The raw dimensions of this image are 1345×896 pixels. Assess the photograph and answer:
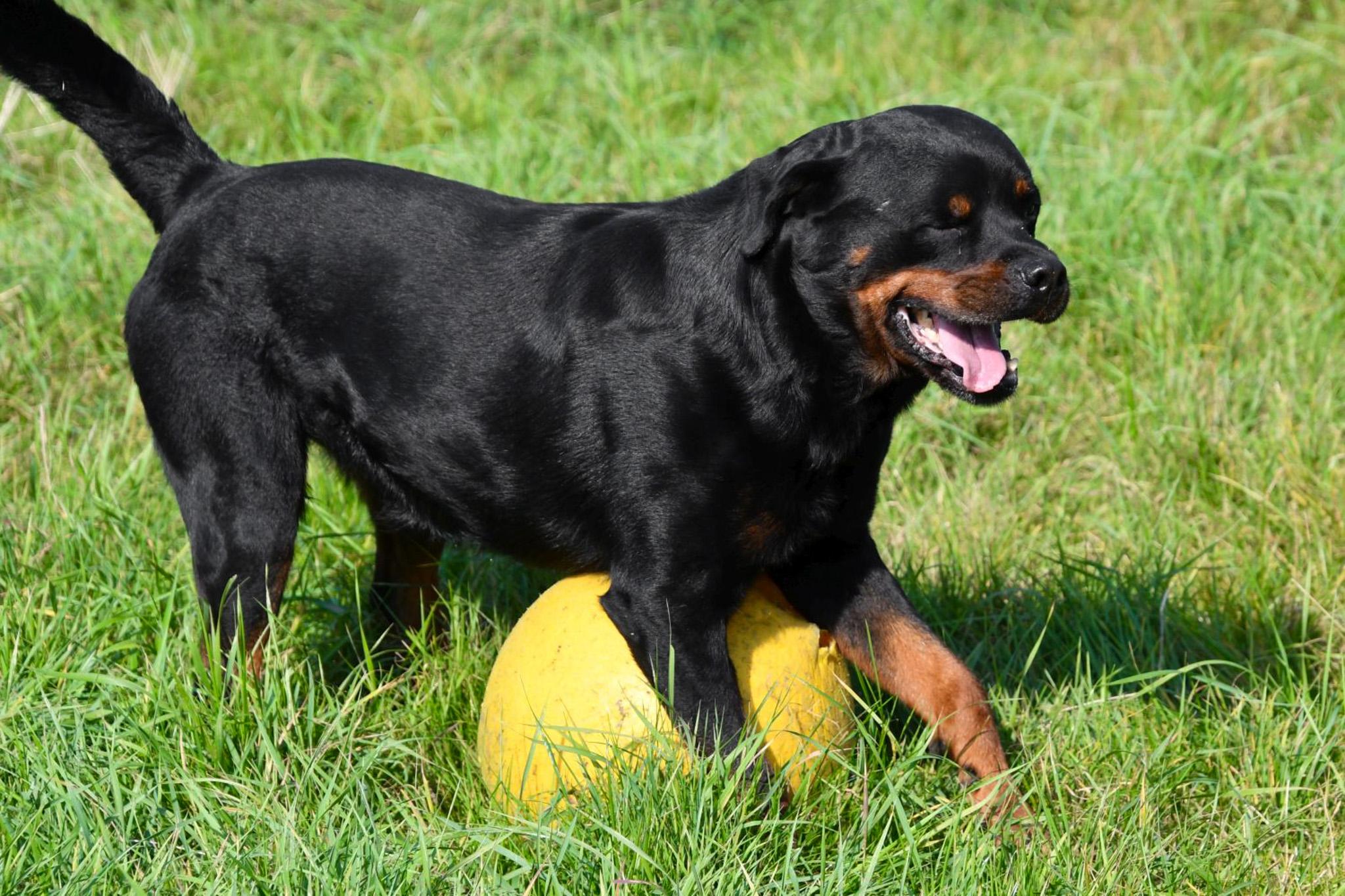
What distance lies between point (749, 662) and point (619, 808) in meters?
0.52

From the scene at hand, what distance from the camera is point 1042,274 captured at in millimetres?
3088

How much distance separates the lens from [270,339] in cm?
369

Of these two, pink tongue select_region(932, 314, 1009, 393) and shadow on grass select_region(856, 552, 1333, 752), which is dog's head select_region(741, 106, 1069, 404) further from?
shadow on grass select_region(856, 552, 1333, 752)

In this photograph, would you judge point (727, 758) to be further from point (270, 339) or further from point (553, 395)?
point (270, 339)

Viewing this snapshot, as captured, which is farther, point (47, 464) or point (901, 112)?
point (47, 464)

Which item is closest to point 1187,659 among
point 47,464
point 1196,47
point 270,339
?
point 270,339

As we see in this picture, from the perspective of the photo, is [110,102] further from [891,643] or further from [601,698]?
[891,643]

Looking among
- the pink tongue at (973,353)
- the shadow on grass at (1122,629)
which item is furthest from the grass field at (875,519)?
the pink tongue at (973,353)

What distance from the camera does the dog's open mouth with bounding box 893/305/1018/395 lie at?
3188 mm

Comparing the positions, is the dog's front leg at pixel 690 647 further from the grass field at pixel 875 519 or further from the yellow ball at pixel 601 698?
the grass field at pixel 875 519

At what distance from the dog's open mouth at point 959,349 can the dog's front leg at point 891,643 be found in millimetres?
529

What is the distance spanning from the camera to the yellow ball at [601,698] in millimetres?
3127

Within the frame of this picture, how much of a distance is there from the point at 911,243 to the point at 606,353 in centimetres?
73

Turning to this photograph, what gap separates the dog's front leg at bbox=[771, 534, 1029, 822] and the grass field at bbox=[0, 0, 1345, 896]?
108 millimetres
